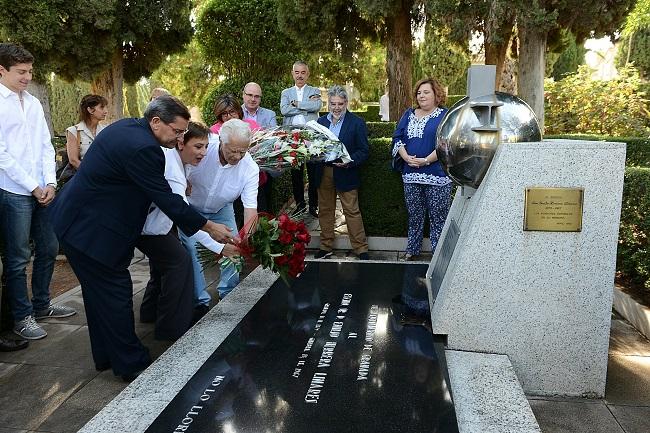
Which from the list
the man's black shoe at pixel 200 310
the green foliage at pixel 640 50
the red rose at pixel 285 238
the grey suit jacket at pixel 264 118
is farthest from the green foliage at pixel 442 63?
the red rose at pixel 285 238

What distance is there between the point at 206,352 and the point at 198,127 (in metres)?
1.60

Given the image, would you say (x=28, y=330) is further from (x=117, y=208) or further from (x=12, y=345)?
(x=117, y=208)

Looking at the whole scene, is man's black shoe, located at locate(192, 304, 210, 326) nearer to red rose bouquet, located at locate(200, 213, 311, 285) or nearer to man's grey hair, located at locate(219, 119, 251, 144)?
red rose bouquet, located at locate(200, 213, 311, 285)

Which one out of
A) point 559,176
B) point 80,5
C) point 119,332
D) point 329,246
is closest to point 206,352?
point 119,332

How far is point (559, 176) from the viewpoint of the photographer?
3.22 meters

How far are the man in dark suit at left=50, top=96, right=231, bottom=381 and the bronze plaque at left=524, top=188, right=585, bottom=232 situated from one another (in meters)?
1.95

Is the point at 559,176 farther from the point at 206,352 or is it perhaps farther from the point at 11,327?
the point at 11,327

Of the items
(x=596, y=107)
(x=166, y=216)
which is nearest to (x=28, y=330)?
(x=166, y=216)

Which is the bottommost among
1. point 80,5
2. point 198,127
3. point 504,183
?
point 504,183

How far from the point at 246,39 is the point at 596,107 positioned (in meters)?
8.61

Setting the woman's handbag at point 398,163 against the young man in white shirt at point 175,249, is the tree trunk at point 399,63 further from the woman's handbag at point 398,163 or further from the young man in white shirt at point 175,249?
the young man in white shirt at point 175,249

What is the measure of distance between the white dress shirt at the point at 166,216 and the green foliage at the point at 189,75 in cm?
1965

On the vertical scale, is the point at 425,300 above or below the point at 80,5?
below

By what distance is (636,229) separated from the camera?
502 centimetres
